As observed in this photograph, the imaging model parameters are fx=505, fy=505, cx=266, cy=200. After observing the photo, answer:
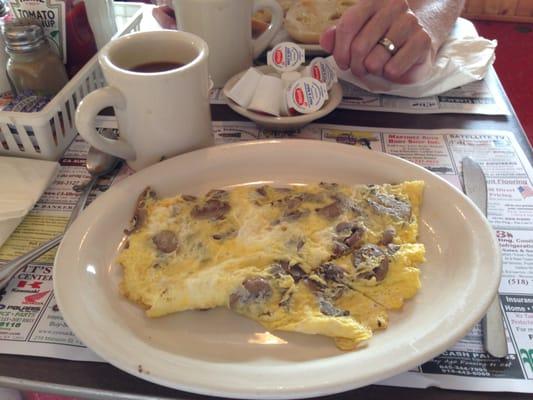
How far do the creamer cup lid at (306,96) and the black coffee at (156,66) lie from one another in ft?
0.68

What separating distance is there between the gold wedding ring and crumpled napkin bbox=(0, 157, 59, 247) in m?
0.67

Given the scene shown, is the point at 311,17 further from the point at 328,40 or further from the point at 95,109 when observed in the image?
the point at 95,109

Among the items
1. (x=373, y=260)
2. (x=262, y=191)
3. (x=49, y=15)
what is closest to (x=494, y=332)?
(x=373, y=260)

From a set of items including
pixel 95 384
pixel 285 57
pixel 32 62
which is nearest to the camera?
pixel 95 384

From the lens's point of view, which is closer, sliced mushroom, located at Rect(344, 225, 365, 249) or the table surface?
the table surface

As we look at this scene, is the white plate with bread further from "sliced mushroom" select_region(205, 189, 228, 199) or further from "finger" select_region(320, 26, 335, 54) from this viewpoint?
"sliced mushroom" select_region(205, 189, 228, 199)

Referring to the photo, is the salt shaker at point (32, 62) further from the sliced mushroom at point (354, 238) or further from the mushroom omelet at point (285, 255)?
the sliced mushroom at point (354, 238)

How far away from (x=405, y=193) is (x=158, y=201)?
37 cm

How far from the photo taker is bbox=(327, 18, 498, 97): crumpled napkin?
107cm

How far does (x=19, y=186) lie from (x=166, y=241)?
303mm

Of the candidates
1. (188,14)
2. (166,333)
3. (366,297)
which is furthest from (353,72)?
(166,333)

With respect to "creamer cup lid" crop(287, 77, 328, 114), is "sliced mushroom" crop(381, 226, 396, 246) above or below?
below

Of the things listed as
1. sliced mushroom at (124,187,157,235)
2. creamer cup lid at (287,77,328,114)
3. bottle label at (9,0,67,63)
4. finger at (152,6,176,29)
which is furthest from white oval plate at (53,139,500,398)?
finger at (152,6,176,29)

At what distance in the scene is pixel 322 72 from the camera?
0.99 meters
